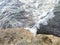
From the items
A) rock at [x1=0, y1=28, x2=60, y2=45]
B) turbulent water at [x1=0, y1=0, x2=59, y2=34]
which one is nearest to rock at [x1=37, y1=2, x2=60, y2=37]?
turbulent water at [x1=0, y1=0, x2=59, y2=34]

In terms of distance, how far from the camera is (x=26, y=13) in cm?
309

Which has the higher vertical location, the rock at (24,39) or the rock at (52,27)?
the rock at (24,39)

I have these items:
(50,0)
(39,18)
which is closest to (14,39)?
(39,18)

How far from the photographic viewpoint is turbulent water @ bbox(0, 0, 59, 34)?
275 centimetres

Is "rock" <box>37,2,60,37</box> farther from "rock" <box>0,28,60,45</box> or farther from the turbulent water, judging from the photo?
"rock" <box>0,28,60,45</box>

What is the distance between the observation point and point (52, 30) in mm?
2422

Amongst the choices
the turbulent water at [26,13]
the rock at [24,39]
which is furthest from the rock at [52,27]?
the rock at [24,39]

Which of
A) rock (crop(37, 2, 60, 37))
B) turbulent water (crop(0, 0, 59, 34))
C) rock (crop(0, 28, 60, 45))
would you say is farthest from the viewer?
turbulent water (crop(0, 0, 59, 34))

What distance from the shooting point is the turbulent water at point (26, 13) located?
2.75 m

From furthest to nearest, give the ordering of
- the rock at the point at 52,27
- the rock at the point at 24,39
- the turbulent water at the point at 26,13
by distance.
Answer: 1. the turbulent water at the point at 26,13
2. the rock at the point at 52,27
3. the rock at the point at 24,39

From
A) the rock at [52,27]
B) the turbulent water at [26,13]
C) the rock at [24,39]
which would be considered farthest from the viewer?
the turbulent water at [26,13]

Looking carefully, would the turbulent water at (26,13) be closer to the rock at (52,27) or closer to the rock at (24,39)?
the rock at (52,27)

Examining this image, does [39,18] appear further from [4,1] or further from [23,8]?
[4,1]

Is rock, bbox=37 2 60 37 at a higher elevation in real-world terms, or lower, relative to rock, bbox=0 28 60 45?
lower
